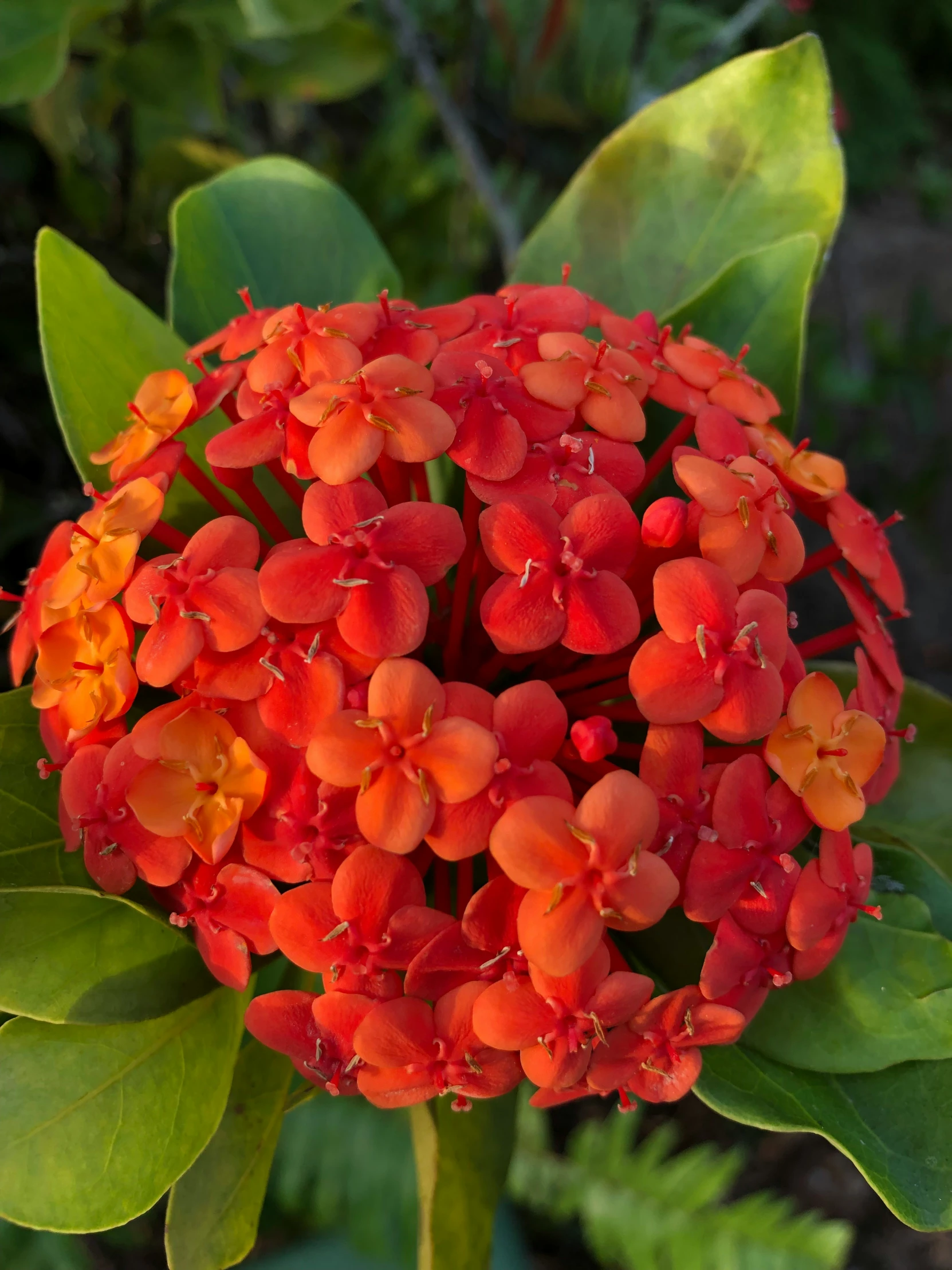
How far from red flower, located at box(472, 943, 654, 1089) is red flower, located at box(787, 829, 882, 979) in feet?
0.56

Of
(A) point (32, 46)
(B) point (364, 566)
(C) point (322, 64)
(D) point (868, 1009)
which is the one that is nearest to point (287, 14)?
(A) point (32, 46)

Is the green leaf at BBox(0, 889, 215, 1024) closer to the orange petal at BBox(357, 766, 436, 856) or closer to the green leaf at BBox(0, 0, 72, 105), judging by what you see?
the orange petal at BBox(357, 766, 436, 856)

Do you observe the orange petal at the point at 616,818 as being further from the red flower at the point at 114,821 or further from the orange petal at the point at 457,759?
the red flower at the point at 114,821

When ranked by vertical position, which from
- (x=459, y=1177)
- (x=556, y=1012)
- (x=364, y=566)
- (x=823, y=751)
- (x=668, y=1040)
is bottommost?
(x=459, y=1177)

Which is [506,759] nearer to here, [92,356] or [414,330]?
[414,330]

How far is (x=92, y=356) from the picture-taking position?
4.37ft

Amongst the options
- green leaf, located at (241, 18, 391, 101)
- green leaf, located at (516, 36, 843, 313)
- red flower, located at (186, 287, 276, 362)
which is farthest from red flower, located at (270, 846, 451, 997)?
green leaf, located at (241, 18, 391, 101)

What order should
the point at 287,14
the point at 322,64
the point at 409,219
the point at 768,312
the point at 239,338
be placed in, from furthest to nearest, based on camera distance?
the point at 409,219 → the point at 322,64 → the point at 287,14 → the point at 768,312 → the point at 239,338

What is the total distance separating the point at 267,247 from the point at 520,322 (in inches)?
23.9

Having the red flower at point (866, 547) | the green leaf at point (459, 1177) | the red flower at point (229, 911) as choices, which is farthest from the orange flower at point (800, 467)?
the green leaf at point (459, 1177)

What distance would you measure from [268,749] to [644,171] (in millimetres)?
1137

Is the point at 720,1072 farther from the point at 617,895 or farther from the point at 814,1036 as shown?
the point at 617,895

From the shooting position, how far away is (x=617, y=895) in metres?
0.89

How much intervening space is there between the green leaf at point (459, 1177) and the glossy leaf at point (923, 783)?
2.07ft
